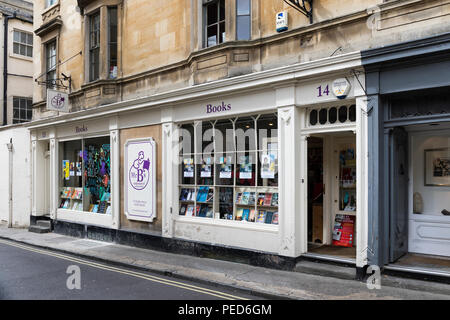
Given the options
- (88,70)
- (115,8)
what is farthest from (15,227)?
(115,8)

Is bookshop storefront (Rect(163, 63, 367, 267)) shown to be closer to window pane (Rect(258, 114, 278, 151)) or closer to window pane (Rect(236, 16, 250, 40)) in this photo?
window pane (Rect(258, 114, 278, 151))

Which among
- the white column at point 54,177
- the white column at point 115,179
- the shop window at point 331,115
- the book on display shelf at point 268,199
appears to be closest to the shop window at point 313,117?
the shop window at point 331,115

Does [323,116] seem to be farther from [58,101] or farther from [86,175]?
[58,101]

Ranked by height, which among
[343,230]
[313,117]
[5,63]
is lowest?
[343,230]

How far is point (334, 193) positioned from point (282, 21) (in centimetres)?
395

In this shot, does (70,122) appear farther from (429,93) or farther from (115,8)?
(429,93)

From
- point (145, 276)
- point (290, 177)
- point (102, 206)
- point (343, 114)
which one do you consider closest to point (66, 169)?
point (102, 206)

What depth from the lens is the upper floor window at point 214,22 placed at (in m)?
9.41

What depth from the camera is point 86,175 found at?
13453mm

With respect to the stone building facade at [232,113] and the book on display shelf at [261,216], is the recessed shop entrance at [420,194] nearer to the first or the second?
the stone building facade at [232,113]

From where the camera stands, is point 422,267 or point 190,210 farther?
point 190,210

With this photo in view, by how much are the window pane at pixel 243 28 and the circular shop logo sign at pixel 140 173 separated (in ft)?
13.8

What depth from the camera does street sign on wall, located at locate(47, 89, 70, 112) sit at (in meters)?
12.9
